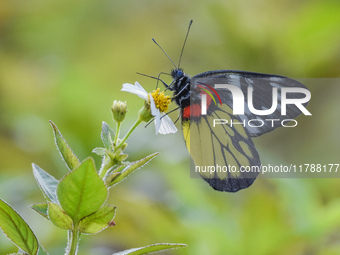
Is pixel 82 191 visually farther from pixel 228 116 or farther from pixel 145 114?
pixel 228 116

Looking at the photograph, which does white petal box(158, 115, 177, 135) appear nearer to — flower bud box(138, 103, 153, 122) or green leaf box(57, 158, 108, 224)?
flower bud box(138, 103, 153, 122)

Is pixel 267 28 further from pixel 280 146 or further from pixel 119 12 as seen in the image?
pixel 119 12

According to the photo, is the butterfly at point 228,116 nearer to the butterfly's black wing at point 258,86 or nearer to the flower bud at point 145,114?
the butterfly's black wing at point 258,86

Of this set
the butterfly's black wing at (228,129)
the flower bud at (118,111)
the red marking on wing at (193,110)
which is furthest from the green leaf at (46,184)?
the red marking on wing at (193,110)

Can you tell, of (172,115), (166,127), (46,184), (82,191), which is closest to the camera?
(82,191)

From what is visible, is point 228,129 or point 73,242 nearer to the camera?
point 73,242

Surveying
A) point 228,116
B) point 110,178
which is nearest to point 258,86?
point 228,116

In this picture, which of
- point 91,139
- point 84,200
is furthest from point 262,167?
point 84,200
